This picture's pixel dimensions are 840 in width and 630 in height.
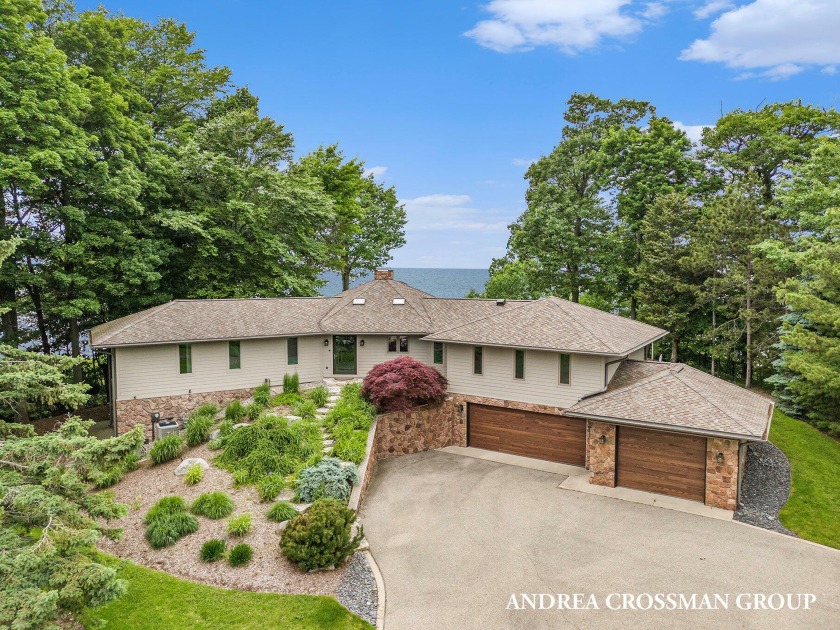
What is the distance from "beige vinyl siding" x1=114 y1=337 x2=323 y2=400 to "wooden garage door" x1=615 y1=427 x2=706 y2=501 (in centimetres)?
1261

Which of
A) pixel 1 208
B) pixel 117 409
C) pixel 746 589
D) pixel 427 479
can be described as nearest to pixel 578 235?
pixel 427 479

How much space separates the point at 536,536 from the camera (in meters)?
11.3

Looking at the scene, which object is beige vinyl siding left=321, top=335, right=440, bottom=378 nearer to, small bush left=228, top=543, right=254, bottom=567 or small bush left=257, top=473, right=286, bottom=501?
small bush left=257, top=473, right=286, bottom=501

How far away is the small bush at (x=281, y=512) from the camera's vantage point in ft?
35.2

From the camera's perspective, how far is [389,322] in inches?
799

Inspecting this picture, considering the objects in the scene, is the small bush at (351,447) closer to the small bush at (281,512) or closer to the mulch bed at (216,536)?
the mulch bed at (216,536)

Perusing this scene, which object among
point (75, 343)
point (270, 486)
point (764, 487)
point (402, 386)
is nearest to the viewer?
point (270, 486)

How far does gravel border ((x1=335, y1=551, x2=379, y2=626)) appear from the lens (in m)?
8.51

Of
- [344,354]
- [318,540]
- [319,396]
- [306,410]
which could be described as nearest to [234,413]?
[306,410]

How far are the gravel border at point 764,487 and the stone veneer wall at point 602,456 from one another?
319 centimetres

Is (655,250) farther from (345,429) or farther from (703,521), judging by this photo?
(345,429)

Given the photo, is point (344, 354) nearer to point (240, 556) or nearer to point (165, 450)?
point (165, 450)

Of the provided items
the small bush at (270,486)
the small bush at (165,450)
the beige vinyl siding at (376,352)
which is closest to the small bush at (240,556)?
the small bush at (270,486)

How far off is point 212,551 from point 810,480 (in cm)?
1724
